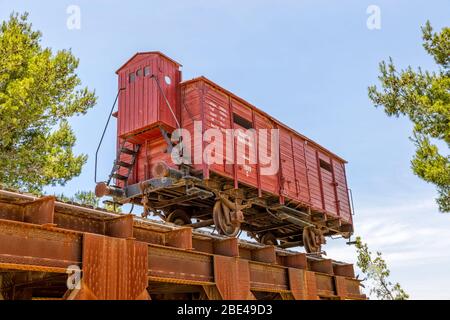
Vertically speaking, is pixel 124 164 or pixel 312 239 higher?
pixel 124 164

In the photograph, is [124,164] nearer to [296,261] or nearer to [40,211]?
[296,261]

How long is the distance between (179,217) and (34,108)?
701 cm

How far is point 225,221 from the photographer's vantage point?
11.9 metres

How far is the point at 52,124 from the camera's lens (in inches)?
706

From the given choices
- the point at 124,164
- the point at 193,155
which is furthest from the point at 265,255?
the point at 124,164

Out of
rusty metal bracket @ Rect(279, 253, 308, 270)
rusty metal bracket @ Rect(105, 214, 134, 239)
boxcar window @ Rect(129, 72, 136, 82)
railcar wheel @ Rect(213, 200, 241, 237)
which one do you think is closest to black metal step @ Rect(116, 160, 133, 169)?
boxcar window @ Rect(129, 72, 136, 82)

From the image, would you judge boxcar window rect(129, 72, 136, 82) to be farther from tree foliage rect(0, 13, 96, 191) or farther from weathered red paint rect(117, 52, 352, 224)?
tree foliage rect(0, 13, 96, 191)

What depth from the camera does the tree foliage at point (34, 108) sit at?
1538 centimetres

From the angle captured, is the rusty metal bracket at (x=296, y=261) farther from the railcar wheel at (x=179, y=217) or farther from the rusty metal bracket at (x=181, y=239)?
the railcar wheel at (x=179, y=217)
